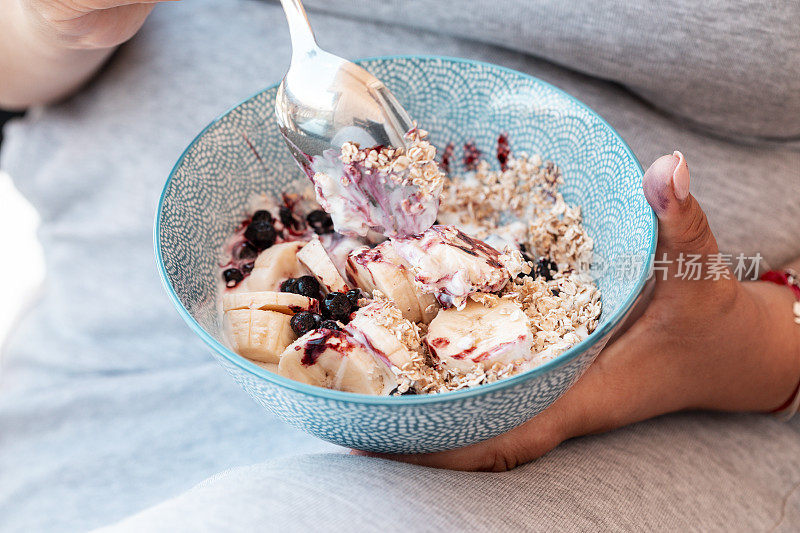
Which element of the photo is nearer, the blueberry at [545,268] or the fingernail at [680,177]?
the fingernail at [680,177]

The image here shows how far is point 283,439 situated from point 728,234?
0.73 meters

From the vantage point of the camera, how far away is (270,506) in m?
0.58

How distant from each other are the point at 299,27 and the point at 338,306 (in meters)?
0.31

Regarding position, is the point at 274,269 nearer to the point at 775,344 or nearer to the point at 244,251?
the point at 244,251

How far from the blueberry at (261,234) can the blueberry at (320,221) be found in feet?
0.19

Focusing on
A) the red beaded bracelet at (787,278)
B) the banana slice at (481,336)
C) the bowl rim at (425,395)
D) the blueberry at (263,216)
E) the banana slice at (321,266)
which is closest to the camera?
the bowl rim at (425,395)

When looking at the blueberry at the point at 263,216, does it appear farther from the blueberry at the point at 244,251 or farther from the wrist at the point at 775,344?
the wrist at the point at 775,344

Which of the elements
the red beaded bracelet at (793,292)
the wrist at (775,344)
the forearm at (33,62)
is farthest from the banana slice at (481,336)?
the forearm at (33,62)

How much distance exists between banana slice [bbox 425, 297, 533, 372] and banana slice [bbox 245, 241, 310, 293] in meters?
0.20

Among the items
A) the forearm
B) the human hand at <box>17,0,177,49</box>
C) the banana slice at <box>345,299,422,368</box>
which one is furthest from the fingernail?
the forearm

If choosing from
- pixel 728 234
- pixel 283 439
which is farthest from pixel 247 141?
pixel 728 234

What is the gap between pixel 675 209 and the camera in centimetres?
64

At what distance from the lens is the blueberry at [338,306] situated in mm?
675

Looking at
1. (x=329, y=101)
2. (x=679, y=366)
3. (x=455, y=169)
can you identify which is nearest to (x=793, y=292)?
(x=679, y=366)
